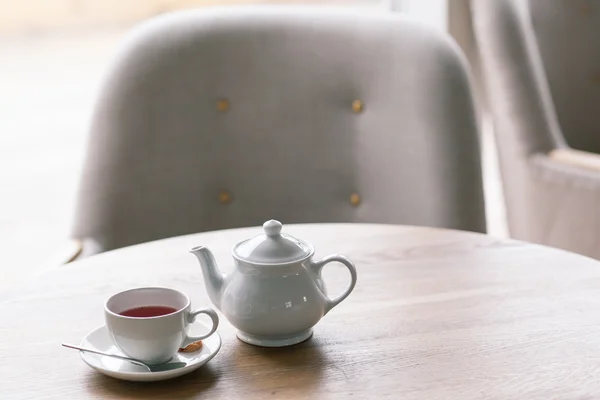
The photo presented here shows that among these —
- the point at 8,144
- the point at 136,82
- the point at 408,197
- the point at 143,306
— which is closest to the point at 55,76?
the point at 8,144

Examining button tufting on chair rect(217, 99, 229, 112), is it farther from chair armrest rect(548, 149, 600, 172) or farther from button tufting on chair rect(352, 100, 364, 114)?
chair armrest rect(548, 149, 600, 172)

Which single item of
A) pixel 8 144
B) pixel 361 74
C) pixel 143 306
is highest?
pixel 361 74

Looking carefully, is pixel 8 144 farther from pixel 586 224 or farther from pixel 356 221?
pixel 586 224

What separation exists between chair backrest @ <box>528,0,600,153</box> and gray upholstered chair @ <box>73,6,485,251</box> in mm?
594

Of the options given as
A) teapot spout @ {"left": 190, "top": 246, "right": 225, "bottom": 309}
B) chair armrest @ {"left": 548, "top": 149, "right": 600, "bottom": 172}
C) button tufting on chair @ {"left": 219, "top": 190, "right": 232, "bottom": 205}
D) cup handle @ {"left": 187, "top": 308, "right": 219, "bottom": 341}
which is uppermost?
teapot spout @ {"left": 190, "top": 246, "right": 225, "bottom": 309}

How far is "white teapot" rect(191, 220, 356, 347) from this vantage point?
0.80 metres

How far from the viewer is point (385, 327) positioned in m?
0.88

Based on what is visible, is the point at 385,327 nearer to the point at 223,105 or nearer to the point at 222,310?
the point at 222,310

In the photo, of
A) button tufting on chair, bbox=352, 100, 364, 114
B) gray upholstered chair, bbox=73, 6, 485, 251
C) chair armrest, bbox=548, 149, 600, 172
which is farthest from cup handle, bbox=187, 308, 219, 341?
chair armrest, bbox=548, 149, 600, 172

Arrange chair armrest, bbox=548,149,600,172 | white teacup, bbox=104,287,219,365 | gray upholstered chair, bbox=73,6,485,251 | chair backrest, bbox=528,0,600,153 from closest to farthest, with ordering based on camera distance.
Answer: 1. white teacup, bbox=104,287,219,365
2. gray upholstered chair, bbox=73,6,485,251
3. chair armrest, bbox=548,149,600,172
4. chair backrest, bbox=528,0,600,153

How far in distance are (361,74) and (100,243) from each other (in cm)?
56

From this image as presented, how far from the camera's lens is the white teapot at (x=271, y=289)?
80 cm

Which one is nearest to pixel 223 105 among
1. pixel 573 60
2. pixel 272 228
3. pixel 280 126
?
pixel 280 126

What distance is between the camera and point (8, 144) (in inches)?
120
